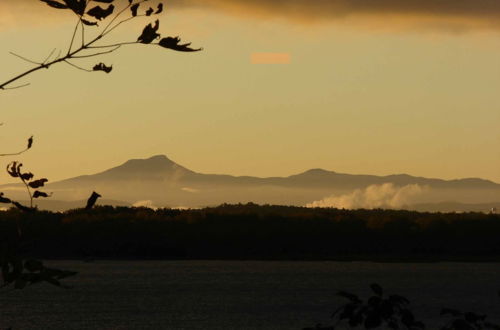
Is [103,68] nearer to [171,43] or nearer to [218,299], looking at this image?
[171,43]

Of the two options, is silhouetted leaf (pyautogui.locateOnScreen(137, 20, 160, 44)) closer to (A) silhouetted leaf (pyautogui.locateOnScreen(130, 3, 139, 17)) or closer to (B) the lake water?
(A) silhouetted leaf (pyautogui.locateOnScreen(130, 3, 139, 17))

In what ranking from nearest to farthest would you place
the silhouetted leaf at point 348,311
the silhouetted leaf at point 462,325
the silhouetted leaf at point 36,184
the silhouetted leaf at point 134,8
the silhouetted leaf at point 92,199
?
the silhouetted leaf at point 92,199
the silhouetted leaf at point 134,8
the silhouetted leaf at point 36,184
the silhouetted leaf at point 348,311
the silhouetted leaf at point 462,325

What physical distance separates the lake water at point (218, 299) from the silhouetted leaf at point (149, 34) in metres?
57.4

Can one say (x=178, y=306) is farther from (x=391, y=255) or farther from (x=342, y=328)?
(x=391, y=255)

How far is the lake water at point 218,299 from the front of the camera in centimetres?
7025

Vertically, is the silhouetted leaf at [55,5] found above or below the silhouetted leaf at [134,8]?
below

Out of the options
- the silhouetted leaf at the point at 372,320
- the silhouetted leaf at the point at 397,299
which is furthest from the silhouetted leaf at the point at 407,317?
the silhouetted leaf at the point at 372,320

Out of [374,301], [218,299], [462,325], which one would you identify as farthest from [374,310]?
[218,299]

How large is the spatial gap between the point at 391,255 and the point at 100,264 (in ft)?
175

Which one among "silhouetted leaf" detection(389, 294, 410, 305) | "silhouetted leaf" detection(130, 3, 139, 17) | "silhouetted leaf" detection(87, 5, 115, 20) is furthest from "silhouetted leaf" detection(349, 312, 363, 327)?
"silhouetted leaf" detection(87, 5, 115, 20)

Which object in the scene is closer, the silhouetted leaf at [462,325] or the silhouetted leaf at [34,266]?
the silhouetted leaf at [34,266]

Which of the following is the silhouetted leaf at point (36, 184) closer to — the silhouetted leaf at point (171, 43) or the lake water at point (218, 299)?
the silhouetted leaf at point (171, 43)

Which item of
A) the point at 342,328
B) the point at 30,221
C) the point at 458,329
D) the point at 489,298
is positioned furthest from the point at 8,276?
the point at 489,298

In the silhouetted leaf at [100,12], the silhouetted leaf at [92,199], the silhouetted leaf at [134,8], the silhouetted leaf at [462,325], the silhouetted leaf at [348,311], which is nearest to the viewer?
the silhouetted leaf at [92,199]
